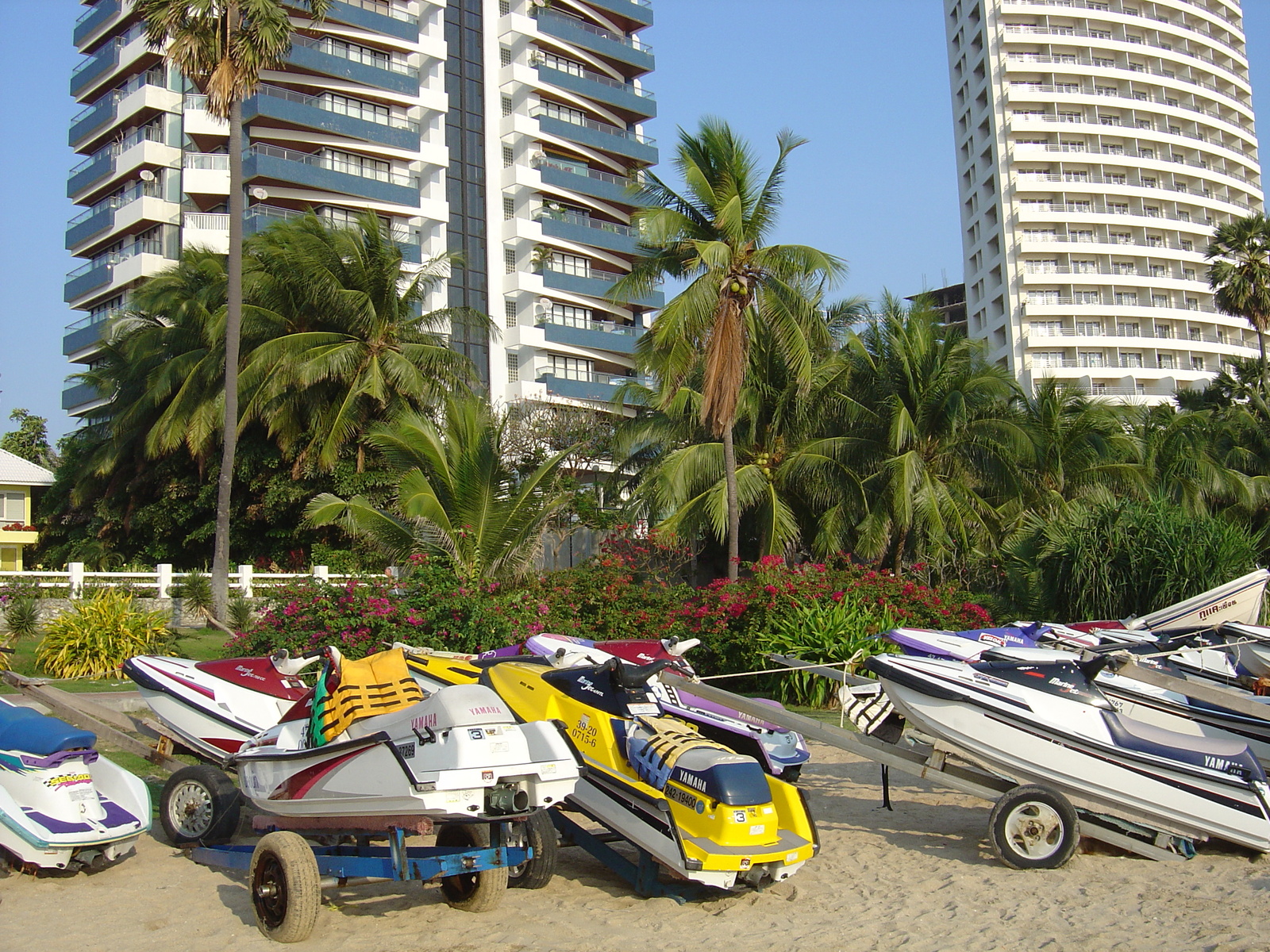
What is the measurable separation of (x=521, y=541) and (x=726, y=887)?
10.1 meters

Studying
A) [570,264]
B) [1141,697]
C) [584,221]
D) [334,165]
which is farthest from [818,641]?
[584,221]

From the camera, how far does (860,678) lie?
864 cm

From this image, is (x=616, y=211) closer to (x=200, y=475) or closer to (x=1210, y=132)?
(x=200, y=475)

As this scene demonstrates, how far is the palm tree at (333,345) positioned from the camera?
27.4 metres

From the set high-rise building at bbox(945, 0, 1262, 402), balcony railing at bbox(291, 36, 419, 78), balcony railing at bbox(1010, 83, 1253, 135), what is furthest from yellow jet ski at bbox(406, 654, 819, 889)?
balcony railing at bbox(1010, 83, 1253, 135)

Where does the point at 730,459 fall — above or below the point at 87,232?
below

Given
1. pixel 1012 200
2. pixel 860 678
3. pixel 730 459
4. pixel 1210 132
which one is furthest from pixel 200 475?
pixel 1210 132

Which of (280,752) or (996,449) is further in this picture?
(996,449)

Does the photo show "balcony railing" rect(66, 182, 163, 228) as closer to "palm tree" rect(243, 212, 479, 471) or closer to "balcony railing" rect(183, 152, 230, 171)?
"balcony railing" rect(183, 152, 230, 171)

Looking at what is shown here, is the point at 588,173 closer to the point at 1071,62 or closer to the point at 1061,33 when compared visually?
the point at 1071,62

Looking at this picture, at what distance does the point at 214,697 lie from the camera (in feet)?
28.1

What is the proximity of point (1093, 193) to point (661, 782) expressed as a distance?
2907 inches

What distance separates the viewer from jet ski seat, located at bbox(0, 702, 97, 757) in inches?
266

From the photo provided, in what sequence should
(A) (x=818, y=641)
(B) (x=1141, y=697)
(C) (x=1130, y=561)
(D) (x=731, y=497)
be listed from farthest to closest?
(D) (x=731, y=497) → (C) (x=1130, y=561) → (A) (x=818, y=641) → (B) (x=1141, y=697)
